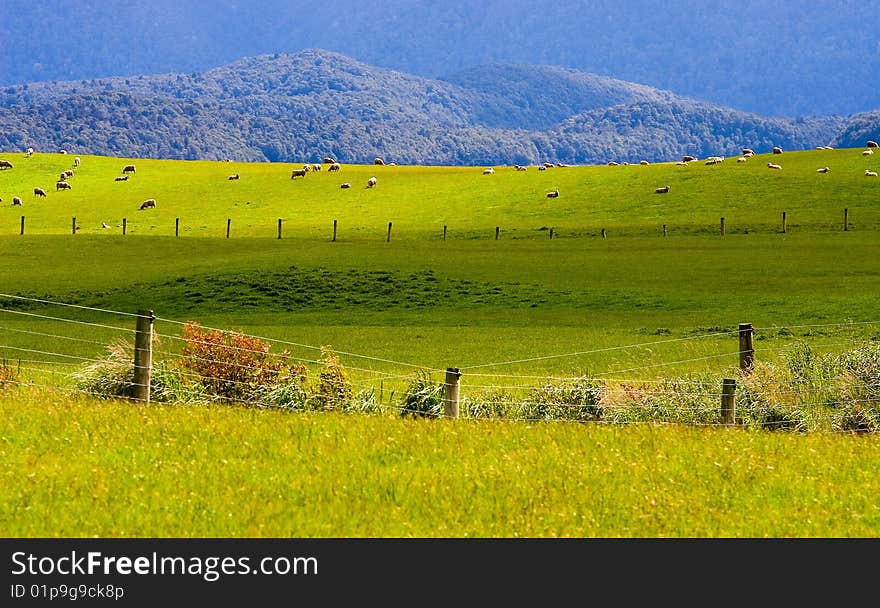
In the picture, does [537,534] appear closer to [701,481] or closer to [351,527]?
[351,527]

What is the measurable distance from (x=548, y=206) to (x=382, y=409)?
3402 inches

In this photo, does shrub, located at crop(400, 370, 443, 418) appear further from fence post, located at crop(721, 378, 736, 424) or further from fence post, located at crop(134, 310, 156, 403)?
fence post, located at crop(721, 378, 736, 424)

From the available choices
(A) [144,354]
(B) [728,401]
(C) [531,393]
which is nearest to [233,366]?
(A) [144,354]

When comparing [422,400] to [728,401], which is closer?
[728,401]

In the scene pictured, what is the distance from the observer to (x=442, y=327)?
1945 inches

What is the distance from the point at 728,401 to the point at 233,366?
9433 mm

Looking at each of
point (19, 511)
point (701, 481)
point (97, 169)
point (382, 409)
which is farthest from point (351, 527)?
Result: point (97, 169)

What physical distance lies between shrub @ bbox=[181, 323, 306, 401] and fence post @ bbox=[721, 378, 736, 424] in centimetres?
790

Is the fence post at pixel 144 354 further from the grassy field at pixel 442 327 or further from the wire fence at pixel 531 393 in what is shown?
the grassy field at pixel 442 327

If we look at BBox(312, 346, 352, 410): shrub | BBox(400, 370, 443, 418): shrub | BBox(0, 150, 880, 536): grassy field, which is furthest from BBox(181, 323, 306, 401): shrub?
BBox(0, 150, 880, 536): grassy field

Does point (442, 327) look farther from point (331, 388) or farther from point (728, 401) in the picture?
point (728, 401)

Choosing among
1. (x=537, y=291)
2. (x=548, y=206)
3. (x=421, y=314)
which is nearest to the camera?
(x=421, y=314)

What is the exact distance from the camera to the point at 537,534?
12789mm

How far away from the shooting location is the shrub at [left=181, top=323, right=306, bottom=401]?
76.1 ft
